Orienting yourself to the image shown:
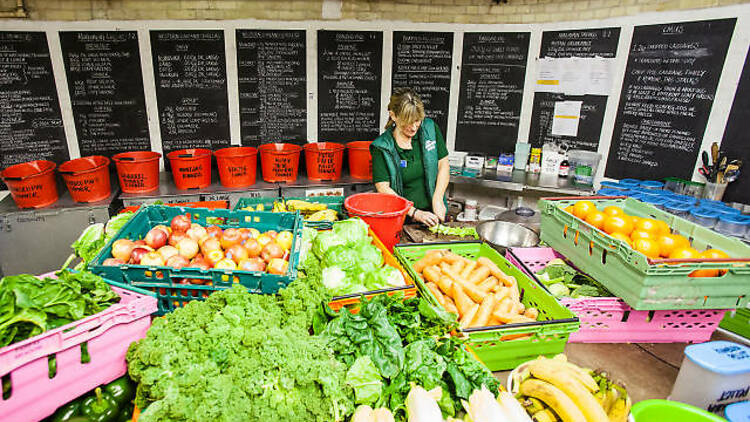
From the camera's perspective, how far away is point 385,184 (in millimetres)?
3871

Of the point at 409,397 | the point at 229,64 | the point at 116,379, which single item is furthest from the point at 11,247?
the point at 409,397

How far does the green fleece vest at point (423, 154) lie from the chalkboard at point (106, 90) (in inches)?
136

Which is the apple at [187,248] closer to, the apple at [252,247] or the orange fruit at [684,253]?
the apple at [252,247]

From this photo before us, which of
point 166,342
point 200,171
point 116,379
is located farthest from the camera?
point 200,171

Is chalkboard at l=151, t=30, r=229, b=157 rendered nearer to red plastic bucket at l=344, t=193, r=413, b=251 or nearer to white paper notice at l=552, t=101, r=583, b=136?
red plastic bucket at l=344, t=193, r=413, b=251

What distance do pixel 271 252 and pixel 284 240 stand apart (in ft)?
0.48

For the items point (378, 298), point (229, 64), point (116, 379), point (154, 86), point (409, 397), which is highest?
point (229, 64)

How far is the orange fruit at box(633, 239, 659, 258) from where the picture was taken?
80.7 inches

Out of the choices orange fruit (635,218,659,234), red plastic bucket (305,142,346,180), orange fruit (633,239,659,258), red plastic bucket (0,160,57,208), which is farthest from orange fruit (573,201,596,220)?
red plastic bucket (0,160,57,208)

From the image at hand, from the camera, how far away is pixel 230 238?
2.39 metres

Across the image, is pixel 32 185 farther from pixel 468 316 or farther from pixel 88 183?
pixel 468 316

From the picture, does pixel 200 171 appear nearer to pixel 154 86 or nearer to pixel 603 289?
pixel 154 86

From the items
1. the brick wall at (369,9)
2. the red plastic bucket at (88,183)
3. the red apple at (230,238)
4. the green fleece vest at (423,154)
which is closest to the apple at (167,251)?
the red apple at (230,238)

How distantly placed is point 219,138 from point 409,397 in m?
4.93
